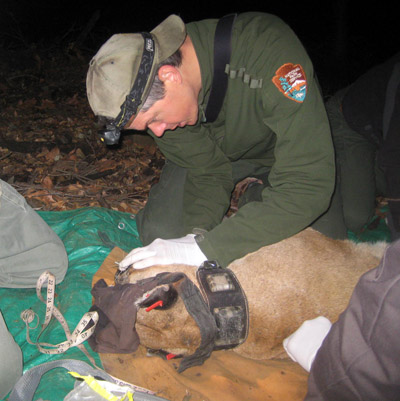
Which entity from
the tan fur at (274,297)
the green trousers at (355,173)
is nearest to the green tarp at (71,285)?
the tan fur at (274,297)

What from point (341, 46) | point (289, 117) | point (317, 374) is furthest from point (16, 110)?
point (341, 46)

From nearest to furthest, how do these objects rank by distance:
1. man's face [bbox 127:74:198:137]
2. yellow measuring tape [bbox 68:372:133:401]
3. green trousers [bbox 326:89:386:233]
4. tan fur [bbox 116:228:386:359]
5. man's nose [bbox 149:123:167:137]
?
yellow measuring tape [bbox 68:372:133:401], tan fur [bbox 116:228:386:359], man's face [bbox 127:74:198:137], man's nose [bbox 149:123:167:137], green trousers [bbox 326:89:386:233]

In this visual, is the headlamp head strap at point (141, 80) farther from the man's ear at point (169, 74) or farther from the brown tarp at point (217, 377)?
the brown tarp at point (217, 377)

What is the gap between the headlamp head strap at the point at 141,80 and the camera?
1850 millimetres

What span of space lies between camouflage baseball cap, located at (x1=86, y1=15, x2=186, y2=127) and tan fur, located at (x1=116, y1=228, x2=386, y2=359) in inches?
36.1

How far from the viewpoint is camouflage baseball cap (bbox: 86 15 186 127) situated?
1.82 metres

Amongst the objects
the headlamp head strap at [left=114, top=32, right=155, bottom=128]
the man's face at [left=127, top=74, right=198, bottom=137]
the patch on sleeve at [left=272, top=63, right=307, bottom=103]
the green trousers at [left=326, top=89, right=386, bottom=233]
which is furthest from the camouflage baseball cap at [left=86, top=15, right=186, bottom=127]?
the green trousers at [left=326, top=89, right=386, bottom=233]

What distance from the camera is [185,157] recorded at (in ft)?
9.82

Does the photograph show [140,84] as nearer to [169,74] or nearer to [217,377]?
[169,74]

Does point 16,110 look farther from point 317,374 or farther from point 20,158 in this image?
point 317,374

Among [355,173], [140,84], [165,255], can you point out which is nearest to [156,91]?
[140,84]

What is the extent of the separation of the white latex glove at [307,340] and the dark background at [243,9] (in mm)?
10556

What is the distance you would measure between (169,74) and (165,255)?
1018 millimetres

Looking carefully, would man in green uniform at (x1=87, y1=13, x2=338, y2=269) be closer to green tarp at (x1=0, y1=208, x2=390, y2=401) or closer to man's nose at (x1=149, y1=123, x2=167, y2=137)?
man's nose at (x1=149, y1=123, x2=167, y2=137)
